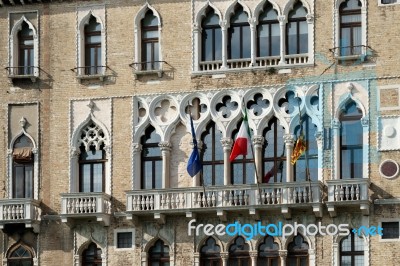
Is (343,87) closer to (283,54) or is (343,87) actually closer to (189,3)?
(283,54)

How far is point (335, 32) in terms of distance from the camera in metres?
49.5

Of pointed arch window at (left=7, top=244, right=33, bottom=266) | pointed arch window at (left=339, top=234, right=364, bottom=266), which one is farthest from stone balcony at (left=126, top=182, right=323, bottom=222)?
pointed arch window at (left=7, top=244, right=33, bottom=266)

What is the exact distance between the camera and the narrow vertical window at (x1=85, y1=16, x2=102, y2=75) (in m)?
51.8

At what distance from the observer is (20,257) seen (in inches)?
2026

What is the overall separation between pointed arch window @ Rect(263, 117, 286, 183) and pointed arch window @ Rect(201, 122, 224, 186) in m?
1.25

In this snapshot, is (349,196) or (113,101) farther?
(113,101)

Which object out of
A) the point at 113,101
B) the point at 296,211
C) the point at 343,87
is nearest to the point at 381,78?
the point at 343,87

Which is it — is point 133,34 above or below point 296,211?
above

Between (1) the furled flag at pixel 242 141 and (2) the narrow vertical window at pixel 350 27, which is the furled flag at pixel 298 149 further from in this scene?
(2) the narrow vertical window at pixel 350 27

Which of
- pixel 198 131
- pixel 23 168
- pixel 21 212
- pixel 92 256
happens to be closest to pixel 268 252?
pixel 198 131

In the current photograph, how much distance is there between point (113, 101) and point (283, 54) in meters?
5.03

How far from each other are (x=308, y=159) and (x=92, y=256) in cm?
664

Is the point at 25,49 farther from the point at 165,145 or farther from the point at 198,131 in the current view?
the point at 198,131

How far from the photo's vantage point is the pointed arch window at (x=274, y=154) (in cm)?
4966
